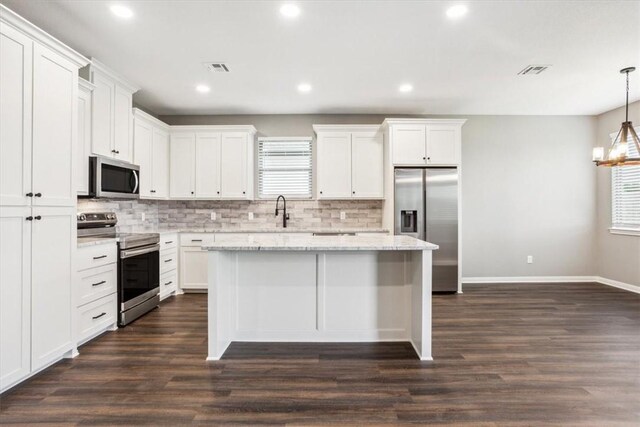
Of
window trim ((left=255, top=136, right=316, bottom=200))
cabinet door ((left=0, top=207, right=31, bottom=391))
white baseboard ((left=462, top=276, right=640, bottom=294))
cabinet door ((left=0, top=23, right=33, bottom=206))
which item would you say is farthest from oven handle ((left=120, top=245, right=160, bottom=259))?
white baseboard ((left=462, top=276, right=640, bottom=294))

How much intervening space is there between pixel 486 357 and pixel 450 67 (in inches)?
114

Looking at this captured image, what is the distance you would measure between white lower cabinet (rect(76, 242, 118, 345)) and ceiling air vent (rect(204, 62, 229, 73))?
2.08 meters

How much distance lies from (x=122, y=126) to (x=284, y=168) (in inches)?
91.1

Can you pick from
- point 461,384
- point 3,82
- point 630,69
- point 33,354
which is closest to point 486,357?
point 461,384

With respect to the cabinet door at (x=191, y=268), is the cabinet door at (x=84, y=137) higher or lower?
higher

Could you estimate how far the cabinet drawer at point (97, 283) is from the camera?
292 centimetres

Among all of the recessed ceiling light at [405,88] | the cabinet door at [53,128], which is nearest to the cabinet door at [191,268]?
the cabinet door at [53,128]

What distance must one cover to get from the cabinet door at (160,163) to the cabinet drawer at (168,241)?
65cm

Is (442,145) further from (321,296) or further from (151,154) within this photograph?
(151,154)

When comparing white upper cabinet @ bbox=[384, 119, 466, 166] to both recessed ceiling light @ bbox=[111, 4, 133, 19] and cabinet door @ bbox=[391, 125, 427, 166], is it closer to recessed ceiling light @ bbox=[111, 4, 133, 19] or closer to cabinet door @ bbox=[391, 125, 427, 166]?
cabinet door @ bbox=[391, 125, 427, 166]

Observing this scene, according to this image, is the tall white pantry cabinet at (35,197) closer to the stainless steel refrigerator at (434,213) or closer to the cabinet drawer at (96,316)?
the cabinet drawer at (96,316)

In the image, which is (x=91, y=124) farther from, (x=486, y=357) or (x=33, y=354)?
(x=486, y=357)

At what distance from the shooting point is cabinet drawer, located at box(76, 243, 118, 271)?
2.89 meters

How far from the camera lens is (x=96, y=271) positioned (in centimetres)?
309
